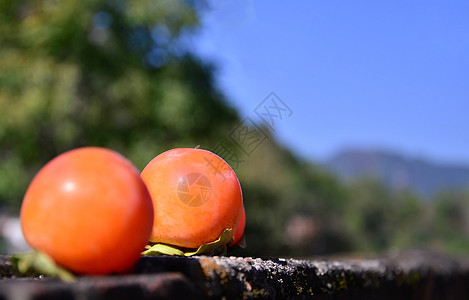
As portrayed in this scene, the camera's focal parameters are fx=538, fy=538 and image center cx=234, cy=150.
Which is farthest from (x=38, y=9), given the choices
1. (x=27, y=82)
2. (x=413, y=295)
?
(x=413, y=295)

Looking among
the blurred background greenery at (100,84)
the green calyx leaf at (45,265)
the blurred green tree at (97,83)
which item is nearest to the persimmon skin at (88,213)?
the green calyx leaf at (45,265)

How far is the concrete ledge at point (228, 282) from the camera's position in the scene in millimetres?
944

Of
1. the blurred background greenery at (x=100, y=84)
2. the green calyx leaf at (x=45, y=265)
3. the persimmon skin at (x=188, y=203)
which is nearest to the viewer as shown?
the green calyx leaf at (x=45, y=265)

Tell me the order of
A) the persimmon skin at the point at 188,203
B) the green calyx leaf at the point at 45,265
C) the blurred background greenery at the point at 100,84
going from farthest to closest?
the blurred background greenery at the point at 100,84 < the persimmon skin at the point at 188,203 < the green calyx leaf at the point at 45,265

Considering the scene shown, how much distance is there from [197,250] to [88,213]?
1.95ft

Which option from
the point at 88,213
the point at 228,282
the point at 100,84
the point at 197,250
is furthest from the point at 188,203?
the point at 100,84

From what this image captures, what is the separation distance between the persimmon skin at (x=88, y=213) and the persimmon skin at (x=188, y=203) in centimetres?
41

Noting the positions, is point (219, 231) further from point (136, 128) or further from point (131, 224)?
point (136, 128)

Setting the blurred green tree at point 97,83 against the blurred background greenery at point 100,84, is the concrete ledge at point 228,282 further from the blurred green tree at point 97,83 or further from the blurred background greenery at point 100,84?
the blurred green tree at point 97,83

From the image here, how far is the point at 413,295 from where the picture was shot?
3.33m

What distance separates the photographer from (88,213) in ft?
3.68

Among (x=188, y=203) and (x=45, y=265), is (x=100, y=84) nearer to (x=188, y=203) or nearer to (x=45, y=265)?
(x=188, y=203)

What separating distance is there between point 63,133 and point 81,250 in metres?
14.7

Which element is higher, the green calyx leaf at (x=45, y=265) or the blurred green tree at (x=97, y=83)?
the blurred green tree at (x=97, y=83)
